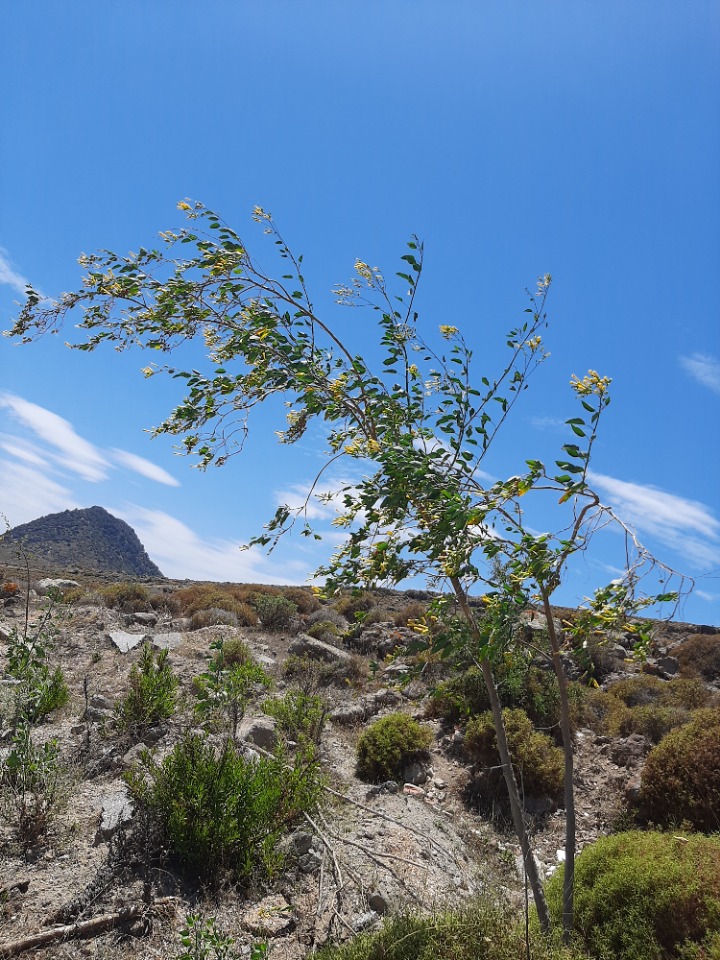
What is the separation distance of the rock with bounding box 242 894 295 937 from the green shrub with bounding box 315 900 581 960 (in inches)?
18.4

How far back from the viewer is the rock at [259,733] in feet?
23.4

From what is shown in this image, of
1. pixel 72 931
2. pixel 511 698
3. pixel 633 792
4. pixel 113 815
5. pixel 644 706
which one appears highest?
pixel 644 706

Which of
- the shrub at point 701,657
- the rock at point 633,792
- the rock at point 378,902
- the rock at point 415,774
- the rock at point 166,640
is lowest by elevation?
the rock at point 378,902

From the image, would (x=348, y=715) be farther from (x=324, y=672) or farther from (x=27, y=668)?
(x=27, y=668)

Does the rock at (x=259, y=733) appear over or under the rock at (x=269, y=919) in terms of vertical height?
over

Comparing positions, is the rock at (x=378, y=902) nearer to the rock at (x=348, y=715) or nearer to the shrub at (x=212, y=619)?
the rock at (x=348, y=715)

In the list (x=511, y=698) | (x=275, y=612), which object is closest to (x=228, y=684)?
(x=511, y=698)

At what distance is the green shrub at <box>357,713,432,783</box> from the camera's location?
26.2ft

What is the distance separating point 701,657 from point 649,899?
14.4m

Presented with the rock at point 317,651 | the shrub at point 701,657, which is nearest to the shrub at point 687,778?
the rock at point 317,651

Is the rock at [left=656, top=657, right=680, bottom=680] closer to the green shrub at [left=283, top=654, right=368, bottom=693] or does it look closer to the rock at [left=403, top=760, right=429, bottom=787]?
the green shrub at [left=283, top=654, right=368, bottom=693]

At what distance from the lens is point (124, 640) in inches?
496

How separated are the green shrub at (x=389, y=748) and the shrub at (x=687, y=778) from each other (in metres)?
2.96

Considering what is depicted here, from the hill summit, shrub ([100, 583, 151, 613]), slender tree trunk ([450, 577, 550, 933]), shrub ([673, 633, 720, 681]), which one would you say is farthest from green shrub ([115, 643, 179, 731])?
the hill summit
